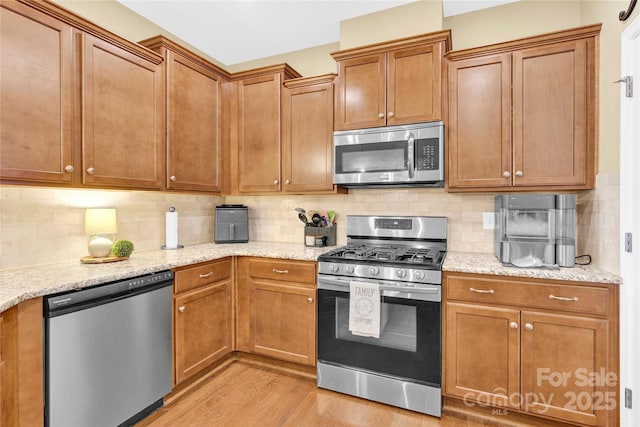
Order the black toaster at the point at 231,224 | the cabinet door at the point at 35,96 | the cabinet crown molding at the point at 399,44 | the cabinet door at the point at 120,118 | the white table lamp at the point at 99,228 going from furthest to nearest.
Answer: the black toaster at the point at 231,224 → the cabinet crown molding at the point at 399,44 → the white table lamp at the point at 99,228 → the cabinet door at the point at 120,118 → the cabinet door at the point at 35,96

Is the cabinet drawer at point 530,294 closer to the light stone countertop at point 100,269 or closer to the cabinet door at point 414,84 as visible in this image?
the light stone countertop at point 100,269

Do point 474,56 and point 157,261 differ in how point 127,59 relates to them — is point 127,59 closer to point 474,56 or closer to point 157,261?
point 157,261

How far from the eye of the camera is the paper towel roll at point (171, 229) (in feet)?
9.01

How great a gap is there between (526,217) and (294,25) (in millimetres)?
2386

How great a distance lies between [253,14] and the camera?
2.65m

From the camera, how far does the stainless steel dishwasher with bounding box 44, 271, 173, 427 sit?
A: 1.52 m

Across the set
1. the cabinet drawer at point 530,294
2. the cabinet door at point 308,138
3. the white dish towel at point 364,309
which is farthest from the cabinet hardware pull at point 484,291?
the cabinet door at point 308,138

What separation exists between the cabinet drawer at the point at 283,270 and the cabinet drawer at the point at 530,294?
97 centimetres

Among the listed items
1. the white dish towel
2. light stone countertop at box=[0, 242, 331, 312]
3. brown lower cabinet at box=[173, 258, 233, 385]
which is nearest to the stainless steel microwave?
light stone countertop at box=[0, 242, 331, 312]

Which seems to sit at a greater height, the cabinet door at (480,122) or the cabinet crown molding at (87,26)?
the cabinet crown molding at (87,26)

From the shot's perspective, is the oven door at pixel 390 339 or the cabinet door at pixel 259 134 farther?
the cabinet door at pixel 259 134

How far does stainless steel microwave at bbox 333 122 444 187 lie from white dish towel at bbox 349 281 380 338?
821mm

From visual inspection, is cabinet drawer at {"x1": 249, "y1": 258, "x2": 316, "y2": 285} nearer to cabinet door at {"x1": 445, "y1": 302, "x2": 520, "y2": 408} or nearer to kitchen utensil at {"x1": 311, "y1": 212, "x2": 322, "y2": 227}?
kitchen utensil at {"x1": 311, "y1": 212, "x2": 322, "y2": 227}

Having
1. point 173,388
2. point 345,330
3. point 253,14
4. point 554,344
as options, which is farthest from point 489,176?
point 173,388
